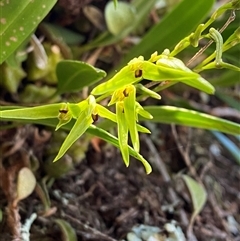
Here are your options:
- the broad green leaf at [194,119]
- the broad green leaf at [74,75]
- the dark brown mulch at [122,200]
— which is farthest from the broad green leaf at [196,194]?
the broad green leaf at [74,75]

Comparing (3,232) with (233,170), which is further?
(233,170)

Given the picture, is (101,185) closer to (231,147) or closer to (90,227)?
(90,227)

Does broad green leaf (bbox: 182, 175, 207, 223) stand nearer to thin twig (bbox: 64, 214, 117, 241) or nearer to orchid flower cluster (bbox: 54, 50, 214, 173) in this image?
thin twig (bbox: 64, 214, 117, 241)

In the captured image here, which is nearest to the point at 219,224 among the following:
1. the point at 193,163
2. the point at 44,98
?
the point at 193,163

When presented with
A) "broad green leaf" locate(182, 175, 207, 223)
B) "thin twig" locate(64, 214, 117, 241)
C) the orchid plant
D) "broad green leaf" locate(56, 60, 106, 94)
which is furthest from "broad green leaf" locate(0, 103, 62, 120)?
"broad green leaf" locate(182, 175, 207, 223)

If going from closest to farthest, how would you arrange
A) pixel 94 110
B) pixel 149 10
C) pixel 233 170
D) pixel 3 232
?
pixel 94 110 → pixel 3 232 → pixel 149 10 → pixel 233 170

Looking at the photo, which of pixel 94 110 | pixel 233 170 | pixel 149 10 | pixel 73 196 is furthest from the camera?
pixel 233 170

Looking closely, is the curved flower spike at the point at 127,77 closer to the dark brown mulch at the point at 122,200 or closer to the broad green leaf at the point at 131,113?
the broad green leaf at the point at 131,113
